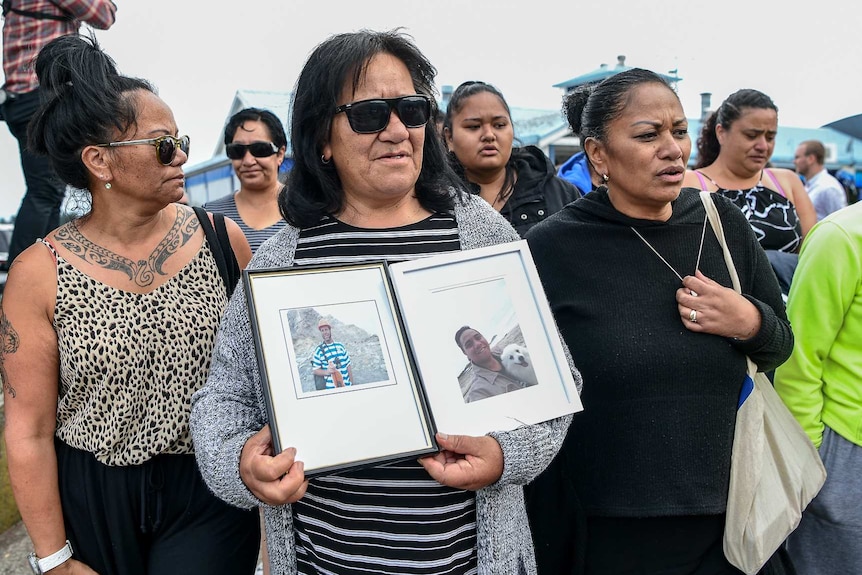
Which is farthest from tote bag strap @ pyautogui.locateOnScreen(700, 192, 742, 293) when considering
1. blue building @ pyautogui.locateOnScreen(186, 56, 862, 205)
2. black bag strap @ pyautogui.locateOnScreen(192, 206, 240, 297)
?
blue building @ pyautogui.locateOnScreen(186, 56, 862, 205)

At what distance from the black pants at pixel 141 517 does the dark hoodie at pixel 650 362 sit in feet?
3.68

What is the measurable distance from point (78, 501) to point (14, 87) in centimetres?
275

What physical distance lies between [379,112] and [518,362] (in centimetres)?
73

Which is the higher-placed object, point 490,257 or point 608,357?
point 490,257

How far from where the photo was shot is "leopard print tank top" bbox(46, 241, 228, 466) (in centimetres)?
199

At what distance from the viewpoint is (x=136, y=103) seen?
2123 millimetres

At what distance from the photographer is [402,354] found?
5.04ft

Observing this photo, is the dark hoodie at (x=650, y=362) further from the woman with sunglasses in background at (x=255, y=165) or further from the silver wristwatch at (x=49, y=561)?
the woman with sunglasses in background at (x=255, y=165)

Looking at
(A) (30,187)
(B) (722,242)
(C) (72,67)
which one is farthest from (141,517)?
(A) (30,187)

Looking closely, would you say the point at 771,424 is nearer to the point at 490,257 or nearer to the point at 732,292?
the point at 732,292

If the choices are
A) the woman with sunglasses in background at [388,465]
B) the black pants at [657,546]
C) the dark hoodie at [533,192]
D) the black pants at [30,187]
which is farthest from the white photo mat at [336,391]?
the black pants at [30,187]

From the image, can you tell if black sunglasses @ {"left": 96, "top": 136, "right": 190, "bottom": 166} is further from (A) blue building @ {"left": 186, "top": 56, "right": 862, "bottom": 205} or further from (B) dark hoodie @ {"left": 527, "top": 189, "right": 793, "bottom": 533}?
(A) blue building @ {"left": 186, "top": 56, "right": 862, "bottom": 205}

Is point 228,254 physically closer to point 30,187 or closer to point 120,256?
point 120,256

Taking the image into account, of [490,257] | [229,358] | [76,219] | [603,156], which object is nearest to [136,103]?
[76,219]
